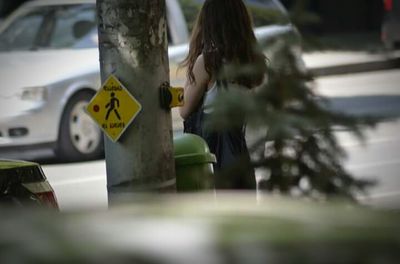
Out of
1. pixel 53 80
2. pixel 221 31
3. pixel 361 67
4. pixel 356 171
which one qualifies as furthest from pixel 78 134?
pixel 361 67

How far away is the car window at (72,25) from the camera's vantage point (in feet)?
38.7

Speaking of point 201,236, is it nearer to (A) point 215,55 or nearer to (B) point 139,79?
(B) point 139,79

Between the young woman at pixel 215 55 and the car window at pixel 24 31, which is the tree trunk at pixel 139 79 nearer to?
the young woman at pixel 215 55

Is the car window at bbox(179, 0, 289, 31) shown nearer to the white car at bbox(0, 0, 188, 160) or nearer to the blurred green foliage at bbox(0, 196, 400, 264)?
the white car at bbox(0, 0, 188, 160)

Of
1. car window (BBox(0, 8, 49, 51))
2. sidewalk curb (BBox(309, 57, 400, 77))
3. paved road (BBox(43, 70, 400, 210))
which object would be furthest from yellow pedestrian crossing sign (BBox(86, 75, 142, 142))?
sidewalk curb (BBox(309, 57, 400, 77))

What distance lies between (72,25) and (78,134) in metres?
1.44

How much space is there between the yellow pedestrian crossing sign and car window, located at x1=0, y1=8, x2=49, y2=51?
660cm

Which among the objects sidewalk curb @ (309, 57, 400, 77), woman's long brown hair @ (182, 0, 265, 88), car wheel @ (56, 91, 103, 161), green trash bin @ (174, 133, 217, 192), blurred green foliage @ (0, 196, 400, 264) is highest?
woman's long brown hair @ (182, 0, 265, 88)

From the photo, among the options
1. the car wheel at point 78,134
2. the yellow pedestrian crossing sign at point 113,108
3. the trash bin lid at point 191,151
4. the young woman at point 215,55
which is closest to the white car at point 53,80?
the car wheel at point 78,134

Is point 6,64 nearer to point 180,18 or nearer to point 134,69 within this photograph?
point 180,18

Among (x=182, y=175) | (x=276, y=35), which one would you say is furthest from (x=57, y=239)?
(x=182, y=175)

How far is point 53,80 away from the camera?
10977mm

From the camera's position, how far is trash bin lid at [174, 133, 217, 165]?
19.0 feet

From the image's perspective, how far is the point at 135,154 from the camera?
527 centimetres
